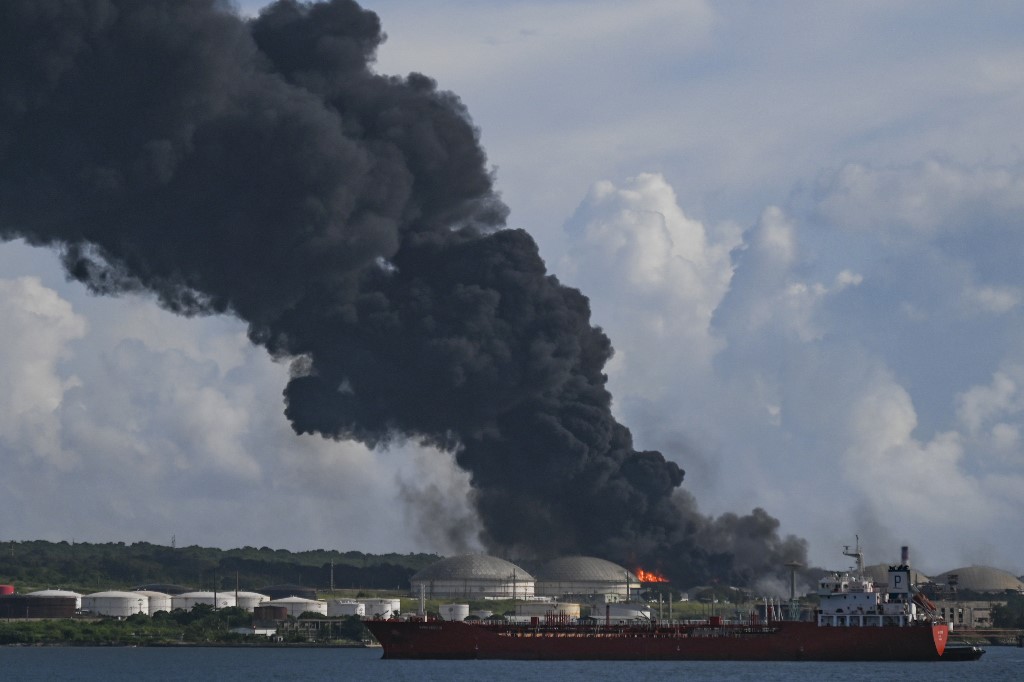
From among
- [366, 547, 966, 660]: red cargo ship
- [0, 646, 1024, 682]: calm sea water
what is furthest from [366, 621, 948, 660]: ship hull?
[0, 646, 1024, 682]: calm sea water

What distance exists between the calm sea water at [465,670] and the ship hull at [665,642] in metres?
1.20

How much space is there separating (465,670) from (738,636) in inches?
1053

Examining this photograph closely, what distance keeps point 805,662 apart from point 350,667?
41526mm

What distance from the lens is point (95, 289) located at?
185m

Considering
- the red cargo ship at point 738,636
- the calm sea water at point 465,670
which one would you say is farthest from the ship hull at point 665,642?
the calm sea water at point 465,670

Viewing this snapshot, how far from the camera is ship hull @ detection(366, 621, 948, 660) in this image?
15875 centimetres

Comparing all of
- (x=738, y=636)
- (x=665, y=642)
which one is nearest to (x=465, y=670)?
(x=665, y=642)

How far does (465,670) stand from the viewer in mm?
153000

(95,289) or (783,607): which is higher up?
(95,289)

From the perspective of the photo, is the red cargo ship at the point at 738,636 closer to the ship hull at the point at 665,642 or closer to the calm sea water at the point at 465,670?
the ship hull at the point at 665,642

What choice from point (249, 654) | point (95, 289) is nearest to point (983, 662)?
point (249, 654)

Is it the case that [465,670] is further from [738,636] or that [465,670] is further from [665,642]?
[738,636]

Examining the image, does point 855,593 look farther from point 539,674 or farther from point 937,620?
point 539,674

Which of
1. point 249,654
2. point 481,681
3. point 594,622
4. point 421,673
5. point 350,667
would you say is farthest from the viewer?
point 249,654
